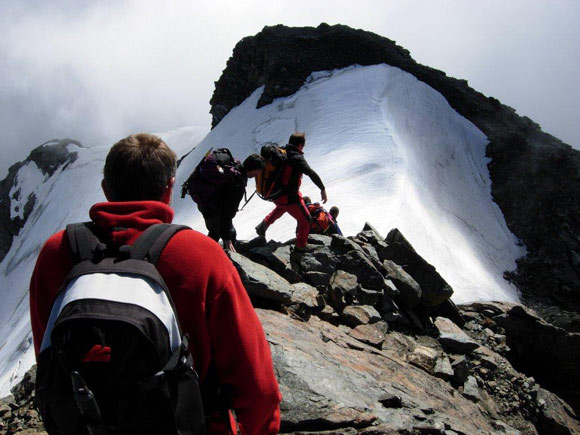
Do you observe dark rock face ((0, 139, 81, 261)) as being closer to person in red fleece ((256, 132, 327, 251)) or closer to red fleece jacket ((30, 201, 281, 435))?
person in red fleece ((256, 132, 327, 251))

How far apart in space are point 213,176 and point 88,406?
5.41 meters

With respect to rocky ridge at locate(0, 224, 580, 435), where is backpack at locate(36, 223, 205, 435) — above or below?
above

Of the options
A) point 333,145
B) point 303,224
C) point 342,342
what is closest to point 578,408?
point 342,342

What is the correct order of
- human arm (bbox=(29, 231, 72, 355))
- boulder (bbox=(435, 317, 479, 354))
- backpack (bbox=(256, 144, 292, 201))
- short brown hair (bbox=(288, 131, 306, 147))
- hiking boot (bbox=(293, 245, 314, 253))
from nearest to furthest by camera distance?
1. human arm (bbox=(29, 231, 72, 355))
2. boulder (bbox=(435, 317, 479, 354))
3. backpack (bbox=(256, 144, 292, 201))
4. short brown hair (bbox=(288, 131, 306, 147))
5. hiking boot (bbox=(293, 245, 314, 253))

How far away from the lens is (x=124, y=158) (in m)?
2.23

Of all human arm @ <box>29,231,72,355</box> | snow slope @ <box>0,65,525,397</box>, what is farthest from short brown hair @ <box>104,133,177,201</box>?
snow slope @ <box>0,65,525,397</box>

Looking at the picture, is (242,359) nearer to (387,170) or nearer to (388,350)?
(388,350)

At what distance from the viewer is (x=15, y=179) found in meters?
62.2

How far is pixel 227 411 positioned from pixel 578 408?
356 inches

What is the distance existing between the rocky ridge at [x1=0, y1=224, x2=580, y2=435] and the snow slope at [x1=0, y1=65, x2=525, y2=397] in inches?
69.2

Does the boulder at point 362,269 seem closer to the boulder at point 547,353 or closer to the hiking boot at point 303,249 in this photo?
the hiking boot at point 303,249

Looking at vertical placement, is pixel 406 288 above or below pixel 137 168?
below

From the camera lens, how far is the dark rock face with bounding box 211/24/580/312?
15555mm

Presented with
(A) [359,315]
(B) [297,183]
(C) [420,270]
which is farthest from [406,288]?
(B) [297,183]
